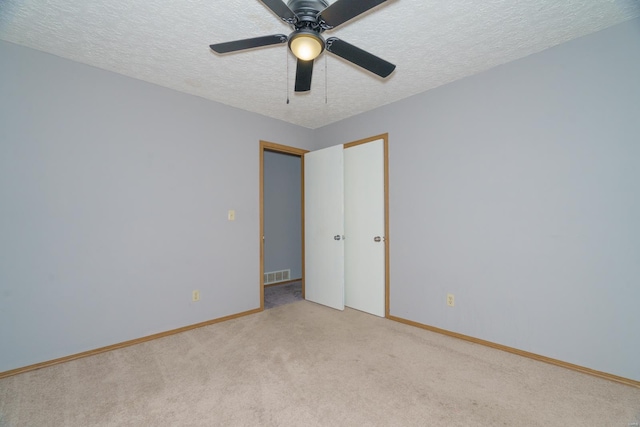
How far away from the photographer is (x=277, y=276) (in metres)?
4.88

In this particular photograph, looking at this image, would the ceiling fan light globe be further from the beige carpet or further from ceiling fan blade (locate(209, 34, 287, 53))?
the beige carpet

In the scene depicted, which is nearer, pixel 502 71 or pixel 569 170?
pixel 569 170

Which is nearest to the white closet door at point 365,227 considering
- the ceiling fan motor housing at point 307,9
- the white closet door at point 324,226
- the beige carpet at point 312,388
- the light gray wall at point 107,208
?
the white closet door at point 324,226

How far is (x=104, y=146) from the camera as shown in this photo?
8.02ft

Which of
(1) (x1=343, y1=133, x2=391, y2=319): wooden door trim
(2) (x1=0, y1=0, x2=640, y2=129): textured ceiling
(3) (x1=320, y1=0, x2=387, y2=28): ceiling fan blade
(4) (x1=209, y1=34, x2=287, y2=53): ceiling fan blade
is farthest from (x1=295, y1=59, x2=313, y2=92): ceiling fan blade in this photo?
(1) (x1=343, y1=133, x2=391, y2=319): wooden door trim

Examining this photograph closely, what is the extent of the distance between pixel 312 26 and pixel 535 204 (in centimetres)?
222

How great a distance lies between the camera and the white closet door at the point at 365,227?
10.7ft

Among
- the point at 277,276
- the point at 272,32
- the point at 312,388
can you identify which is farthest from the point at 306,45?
the point at 277,276

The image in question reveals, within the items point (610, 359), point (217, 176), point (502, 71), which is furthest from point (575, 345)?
point (217, 176)

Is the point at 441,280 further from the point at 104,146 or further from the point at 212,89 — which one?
the point at 104,146

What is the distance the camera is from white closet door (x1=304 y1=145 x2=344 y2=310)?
348 centimetres

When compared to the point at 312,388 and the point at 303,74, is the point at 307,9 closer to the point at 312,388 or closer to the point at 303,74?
the point at 303,74

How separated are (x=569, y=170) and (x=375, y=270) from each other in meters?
2.05

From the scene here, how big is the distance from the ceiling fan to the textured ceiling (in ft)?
1.29
